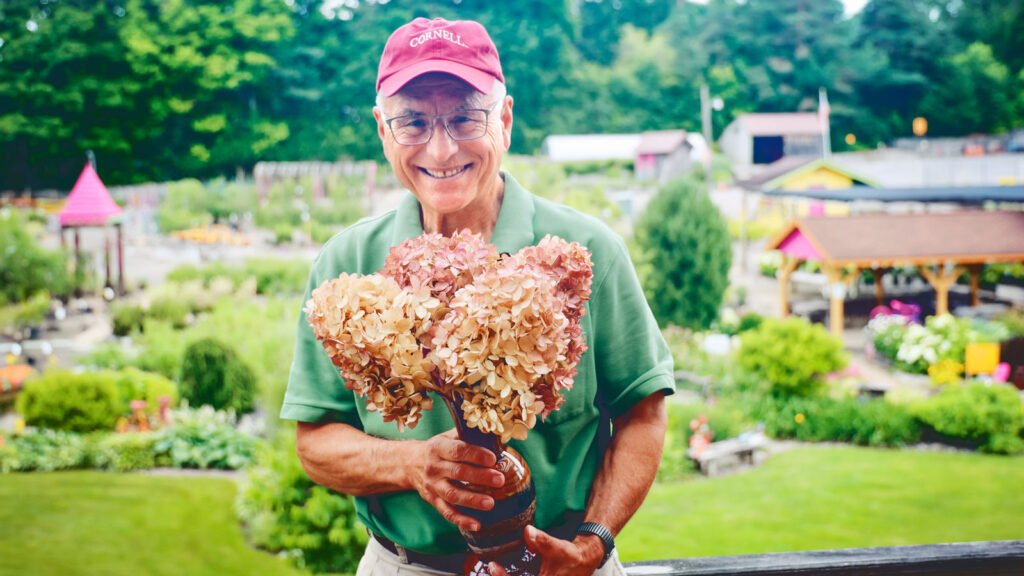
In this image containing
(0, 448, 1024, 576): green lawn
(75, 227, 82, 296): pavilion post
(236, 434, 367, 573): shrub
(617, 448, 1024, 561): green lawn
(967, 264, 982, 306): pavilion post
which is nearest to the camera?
(236, 434, 367, 573): shrub

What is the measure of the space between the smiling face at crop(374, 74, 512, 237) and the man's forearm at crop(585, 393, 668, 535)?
0.49 metres

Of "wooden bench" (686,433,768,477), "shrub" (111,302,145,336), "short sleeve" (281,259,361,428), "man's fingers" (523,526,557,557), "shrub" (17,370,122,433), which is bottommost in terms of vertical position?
"wooden bench" (686,433,768,477)

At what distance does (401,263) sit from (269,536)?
17.9ft

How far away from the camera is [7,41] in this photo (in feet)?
74.1

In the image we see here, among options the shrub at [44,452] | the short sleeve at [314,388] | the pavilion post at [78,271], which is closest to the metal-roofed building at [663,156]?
the pavilion post at [78,271]

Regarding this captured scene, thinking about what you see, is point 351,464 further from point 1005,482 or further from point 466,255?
point 1005,482

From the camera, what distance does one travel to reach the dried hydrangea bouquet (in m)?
1.03

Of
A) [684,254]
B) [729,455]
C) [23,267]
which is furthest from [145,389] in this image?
[684,254]

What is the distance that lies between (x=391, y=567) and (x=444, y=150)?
775 mm

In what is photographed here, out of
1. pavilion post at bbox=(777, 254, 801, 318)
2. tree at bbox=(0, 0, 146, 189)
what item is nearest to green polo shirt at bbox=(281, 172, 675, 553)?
pavilion post at bbox=(777, 254, 801, 318)

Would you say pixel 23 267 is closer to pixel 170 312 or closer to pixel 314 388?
pixel 170 312

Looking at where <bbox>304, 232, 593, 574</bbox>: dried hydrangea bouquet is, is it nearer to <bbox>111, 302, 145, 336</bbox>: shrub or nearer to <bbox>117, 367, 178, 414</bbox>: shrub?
<bbox>117, 367, 178, 414</bbox>: shrub

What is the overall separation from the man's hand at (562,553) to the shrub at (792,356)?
8.61 meters

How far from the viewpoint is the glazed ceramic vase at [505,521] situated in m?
1.19
